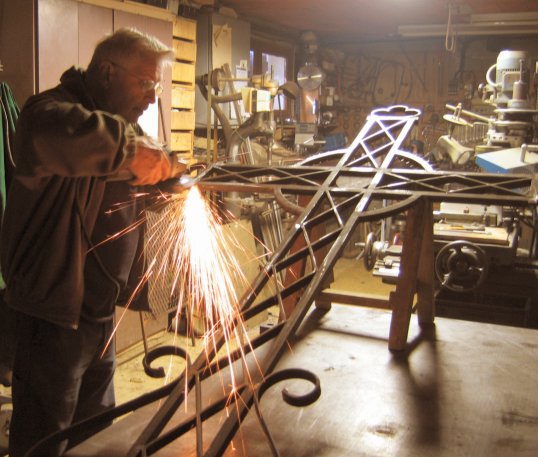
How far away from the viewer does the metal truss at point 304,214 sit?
4.82ft

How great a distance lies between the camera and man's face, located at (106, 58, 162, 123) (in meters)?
2.14

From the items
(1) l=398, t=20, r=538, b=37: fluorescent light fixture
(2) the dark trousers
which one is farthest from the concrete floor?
(1) l=398, t=20, r=538, b=37: fluorescent light fixture

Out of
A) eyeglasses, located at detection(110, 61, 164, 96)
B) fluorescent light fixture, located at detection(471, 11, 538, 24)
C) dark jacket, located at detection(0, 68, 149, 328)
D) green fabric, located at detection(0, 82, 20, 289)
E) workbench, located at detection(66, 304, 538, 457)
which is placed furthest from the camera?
fluorescent light fixture, located at detection(471, 11, 538, 24)

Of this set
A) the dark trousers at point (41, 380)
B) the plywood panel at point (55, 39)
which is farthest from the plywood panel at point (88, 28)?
the dark trousers at point (41, 380)

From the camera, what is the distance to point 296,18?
8461 millimetres

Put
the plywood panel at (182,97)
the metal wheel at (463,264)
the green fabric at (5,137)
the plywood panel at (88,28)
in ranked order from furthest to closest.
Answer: the plywood panel at (182,97), the plywood panel at (88,28), the green fabric at (5,137), the metal wheel at (463,264)

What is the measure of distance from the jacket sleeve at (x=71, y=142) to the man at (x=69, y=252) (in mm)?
82

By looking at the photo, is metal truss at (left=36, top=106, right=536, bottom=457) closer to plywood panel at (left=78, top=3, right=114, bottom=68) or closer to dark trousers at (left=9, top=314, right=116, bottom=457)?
dark trousers at (left=9, top=314, right=116, bottom=457)

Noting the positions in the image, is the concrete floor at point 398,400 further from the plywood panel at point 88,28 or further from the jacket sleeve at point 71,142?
the plywood panel at point 88,28

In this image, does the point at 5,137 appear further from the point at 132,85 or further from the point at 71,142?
the point at 71,142

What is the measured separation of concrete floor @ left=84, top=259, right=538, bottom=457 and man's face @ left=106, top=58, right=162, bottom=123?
1.08m

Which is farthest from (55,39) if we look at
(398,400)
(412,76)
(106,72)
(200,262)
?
(412,76)

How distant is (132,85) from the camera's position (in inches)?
85.7

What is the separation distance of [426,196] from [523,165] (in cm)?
253
